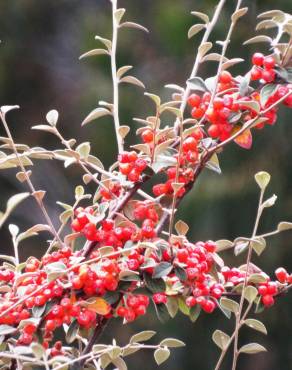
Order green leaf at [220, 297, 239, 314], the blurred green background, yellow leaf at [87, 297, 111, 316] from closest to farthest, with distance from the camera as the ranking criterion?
yellow leaf at [87, 297, 111, 316], green leaf at [220, 297, 239, 314], the blurred green background

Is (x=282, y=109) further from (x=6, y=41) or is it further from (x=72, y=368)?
(x=72, y=368)

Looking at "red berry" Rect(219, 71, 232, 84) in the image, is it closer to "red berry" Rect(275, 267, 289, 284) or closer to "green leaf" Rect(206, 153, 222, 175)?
"green leaf" Rect(206, 153, 222, 175)

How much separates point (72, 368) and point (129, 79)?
1.12 feet

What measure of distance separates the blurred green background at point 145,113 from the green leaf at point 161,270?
1.80 meters

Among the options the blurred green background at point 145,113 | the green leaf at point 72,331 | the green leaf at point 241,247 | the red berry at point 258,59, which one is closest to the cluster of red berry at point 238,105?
the red berry at point 258,59

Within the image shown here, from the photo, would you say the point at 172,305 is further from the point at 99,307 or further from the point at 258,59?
the point at 258,59

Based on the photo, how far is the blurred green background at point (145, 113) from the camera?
269 cm

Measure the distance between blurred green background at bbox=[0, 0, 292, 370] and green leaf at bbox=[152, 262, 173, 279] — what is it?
1.80 m

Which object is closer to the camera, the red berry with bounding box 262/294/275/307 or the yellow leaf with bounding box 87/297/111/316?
the yellow leaf with bounding box 87/297/111/316

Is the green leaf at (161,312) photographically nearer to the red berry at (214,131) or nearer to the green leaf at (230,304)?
the green leaf at (230,304)

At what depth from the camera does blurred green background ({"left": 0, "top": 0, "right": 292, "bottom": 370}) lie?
269 cm

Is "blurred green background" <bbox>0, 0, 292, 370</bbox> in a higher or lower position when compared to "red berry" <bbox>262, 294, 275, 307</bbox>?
lower

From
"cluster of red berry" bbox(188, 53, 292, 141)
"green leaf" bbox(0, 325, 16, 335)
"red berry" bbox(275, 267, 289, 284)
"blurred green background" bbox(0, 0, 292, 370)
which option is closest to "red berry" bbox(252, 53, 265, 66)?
"cluster of red berry" bbox(188, 53, 292, 141)

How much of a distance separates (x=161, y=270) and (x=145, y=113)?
2176 millimetres
